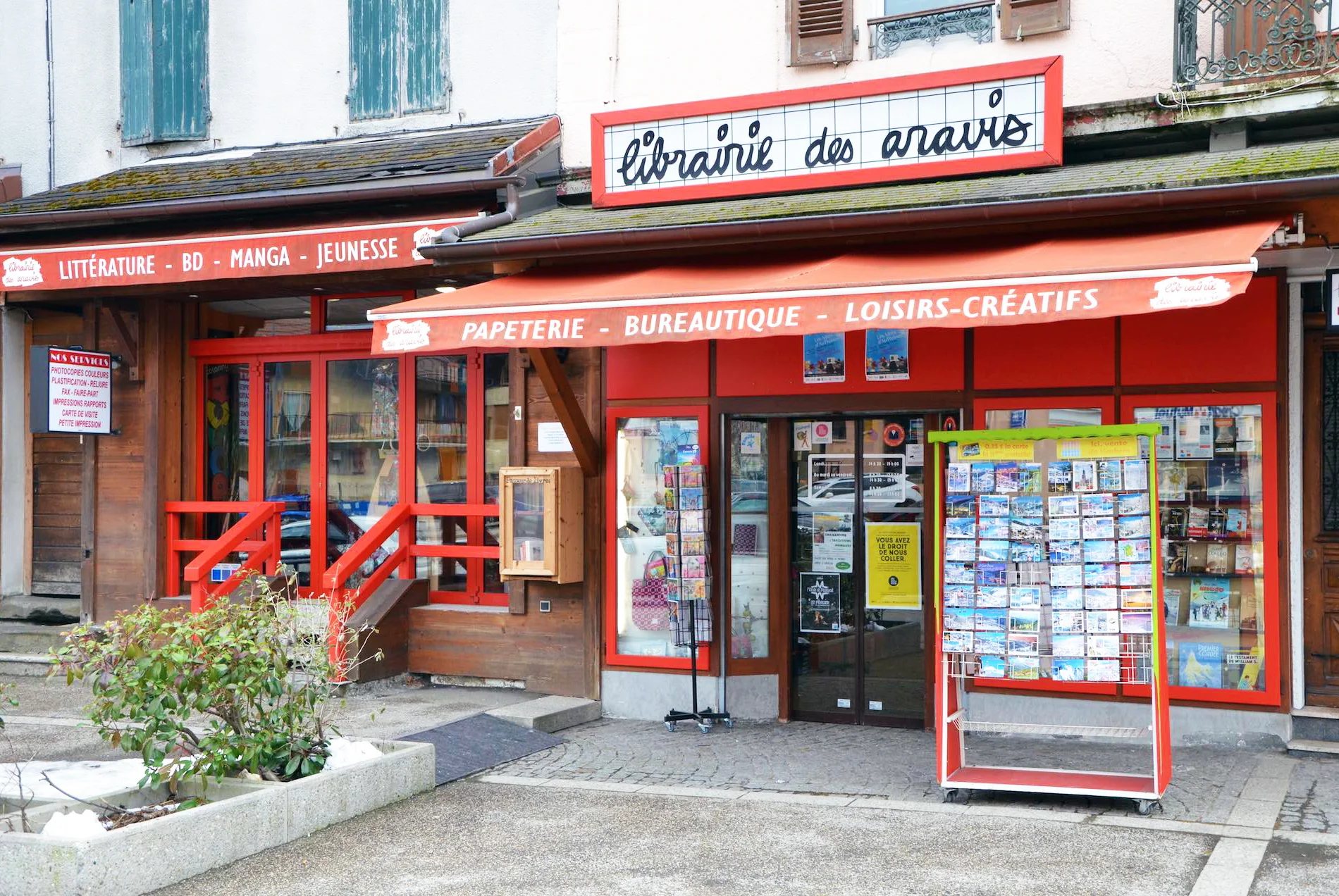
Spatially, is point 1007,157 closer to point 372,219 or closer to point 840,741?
point 840,741

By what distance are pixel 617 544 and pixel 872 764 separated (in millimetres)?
2709

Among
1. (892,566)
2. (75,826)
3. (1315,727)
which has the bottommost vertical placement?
(1315,727)


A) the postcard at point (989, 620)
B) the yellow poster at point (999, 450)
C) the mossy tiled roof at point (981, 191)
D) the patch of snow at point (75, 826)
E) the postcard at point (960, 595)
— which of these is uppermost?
the mossy tiled roof at point (981, 191)

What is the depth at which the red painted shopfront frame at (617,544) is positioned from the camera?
9602mm

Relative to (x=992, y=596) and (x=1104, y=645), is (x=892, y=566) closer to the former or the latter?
(x=992, y=596)

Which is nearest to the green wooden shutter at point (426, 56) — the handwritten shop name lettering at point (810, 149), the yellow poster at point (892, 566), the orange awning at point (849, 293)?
the handwritten shop name lettering at point (810, 149)

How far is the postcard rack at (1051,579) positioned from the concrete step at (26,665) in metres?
7.83

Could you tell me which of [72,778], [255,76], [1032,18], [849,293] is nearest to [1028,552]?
[849,293]

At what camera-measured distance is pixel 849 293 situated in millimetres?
7227

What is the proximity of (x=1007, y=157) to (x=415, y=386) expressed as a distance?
17.1 feet

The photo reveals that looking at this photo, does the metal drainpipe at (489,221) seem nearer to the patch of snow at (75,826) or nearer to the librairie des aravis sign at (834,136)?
the librairie des aravis sign at (834,136)

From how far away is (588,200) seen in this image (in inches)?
408

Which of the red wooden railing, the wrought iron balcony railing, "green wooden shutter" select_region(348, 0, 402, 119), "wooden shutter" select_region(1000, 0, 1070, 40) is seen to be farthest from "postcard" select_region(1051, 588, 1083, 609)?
"green wooden shutter" select_region(348, 0, 402, 119)

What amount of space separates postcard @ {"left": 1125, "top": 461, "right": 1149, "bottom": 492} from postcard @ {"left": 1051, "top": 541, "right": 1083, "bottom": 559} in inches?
15.2
